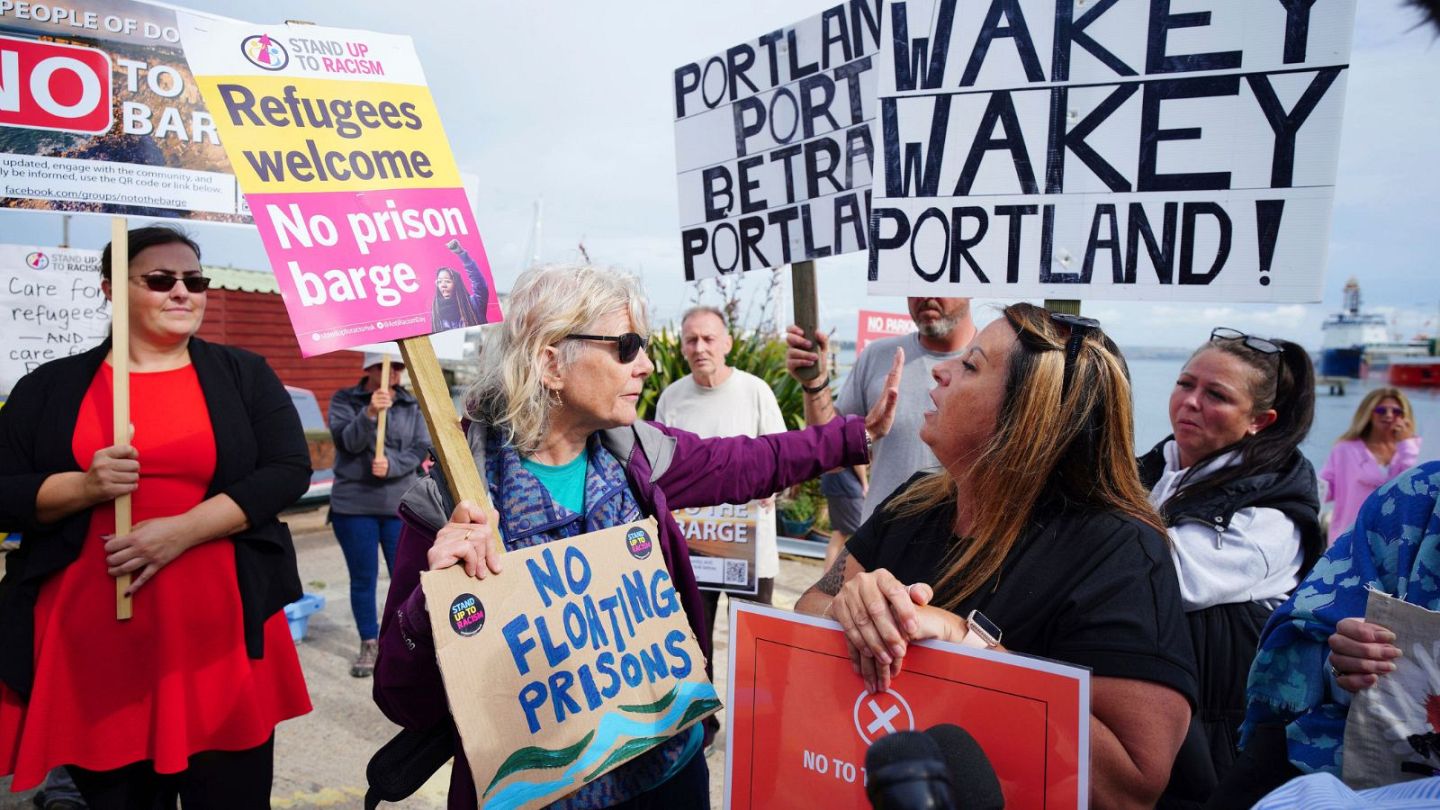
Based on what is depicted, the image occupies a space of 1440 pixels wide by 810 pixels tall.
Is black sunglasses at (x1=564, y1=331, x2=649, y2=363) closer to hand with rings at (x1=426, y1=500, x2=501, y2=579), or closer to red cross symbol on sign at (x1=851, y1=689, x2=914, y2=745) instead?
hand with rings at (x1=426, y1=500, x2=501, y2=579)

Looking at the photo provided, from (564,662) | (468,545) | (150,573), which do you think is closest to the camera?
(468,545)

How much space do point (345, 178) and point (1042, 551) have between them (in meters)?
1.66

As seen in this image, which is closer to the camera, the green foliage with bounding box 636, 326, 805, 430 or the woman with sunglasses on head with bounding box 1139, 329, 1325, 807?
the woman with sunglasses on head with bounding box 1139, 329, 1325, 807

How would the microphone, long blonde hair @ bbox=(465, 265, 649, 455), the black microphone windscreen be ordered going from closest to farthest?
1. the microphone
2. the black microphone windscreen
3. long blonde hair @ bbox=(465, 265, 649, 455)

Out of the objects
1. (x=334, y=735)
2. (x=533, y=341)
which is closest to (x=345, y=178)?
(x=533, y=341)

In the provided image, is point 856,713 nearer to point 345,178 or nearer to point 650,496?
point 650,496

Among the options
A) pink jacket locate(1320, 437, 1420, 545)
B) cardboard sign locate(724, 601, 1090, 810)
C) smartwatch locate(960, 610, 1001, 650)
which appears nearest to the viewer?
cardboard sign locate(724, 601, 1090, 810)

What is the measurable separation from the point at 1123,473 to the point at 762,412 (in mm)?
3310

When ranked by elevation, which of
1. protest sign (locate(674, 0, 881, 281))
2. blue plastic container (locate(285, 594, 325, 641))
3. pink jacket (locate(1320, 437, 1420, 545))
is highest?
protest sign (locate(674, 0, 881, 281))

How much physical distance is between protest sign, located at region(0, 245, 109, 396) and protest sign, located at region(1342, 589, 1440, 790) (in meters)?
4.18

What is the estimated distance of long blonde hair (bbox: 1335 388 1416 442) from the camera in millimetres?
6125

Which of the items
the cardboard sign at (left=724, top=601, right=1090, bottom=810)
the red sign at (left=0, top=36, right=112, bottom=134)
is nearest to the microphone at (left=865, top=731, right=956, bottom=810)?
the cardboard sign at (left=724, top=601, right=1090, bottom=810)

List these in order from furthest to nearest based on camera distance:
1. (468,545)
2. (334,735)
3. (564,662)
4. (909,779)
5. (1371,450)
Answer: (1371,450), (334,735), (564,662), (468,545), (909,779)

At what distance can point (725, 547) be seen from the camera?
4.57 meters
